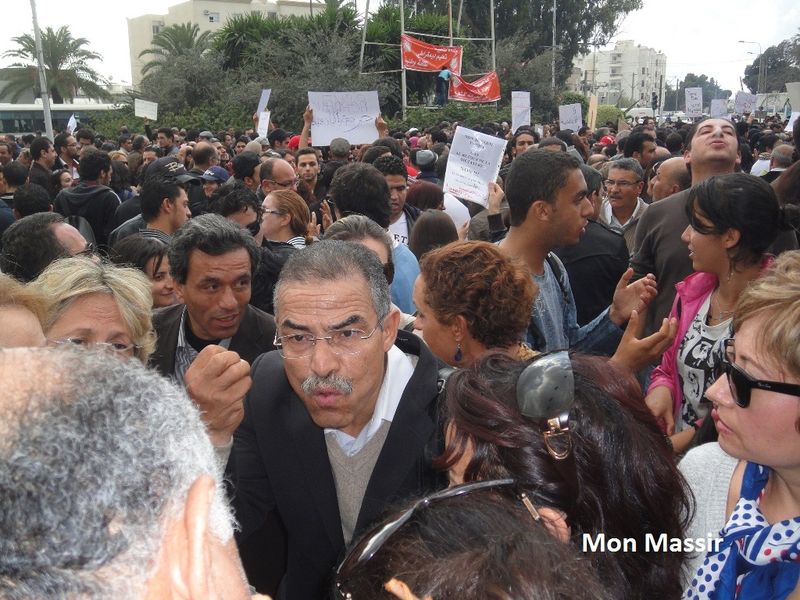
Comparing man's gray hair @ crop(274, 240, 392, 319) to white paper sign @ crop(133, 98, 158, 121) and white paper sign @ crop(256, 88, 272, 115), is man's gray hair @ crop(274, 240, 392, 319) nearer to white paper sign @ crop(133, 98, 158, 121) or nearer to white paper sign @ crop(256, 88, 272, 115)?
white paper sign @ crop(256, 88, 272, 115)

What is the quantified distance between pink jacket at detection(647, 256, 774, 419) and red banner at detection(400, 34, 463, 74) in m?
18.6

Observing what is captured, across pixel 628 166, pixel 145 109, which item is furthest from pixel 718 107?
pixel 145 109

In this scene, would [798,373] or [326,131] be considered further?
[326,131]

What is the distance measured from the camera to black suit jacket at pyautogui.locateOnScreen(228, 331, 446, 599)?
2.18 meters

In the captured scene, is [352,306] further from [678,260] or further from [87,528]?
[678,260]

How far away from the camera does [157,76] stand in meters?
29.2

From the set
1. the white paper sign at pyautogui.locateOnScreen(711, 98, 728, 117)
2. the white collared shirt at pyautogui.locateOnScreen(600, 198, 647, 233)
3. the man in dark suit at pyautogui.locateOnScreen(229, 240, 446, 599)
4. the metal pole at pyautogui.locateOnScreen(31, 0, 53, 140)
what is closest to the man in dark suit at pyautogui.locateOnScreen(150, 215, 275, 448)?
the man in dark suit at pyautogui.locateOnScreen(229, 240, 446, 599)

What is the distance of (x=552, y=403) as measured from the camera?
1.53m

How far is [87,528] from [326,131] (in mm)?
8923

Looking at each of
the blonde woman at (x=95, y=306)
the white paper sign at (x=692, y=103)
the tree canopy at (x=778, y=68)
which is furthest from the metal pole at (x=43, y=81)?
the tree canopy at (x=778, y=68)

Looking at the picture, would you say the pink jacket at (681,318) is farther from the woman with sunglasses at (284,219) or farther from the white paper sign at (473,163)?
the white paper sign at (473,163)

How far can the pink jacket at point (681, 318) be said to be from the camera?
120 inches

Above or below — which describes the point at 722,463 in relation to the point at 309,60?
below

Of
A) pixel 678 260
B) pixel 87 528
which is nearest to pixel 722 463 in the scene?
pixel 87 528
